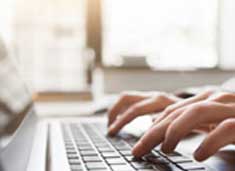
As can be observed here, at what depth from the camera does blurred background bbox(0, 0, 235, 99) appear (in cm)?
216

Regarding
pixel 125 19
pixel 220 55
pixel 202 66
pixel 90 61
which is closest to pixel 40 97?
pixel 90 61

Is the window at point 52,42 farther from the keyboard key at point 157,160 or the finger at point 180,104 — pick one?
the keyboard key at point 157,160

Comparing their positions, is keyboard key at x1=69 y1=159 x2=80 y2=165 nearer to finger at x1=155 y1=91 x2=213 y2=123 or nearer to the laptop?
the laptop

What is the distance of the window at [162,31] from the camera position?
2.26 metres

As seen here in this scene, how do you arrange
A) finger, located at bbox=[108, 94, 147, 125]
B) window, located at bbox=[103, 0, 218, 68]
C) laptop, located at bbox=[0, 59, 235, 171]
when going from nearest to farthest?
laptop, located at bbox=[0, 59, 235, 171] → finger, located at bbox=[108, 94, 147, 125] → window, located at bbox=[103, 0, 218, 68]

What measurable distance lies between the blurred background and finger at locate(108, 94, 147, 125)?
111 centimetres

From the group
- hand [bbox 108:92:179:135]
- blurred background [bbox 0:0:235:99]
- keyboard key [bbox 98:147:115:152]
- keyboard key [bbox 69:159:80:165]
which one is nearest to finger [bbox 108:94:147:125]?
hand [bbox 108:92:179:135]

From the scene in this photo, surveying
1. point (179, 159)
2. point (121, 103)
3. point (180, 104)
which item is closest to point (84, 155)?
point (179, 159)

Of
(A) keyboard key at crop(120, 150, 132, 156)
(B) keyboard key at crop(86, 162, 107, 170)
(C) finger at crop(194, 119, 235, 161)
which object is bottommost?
(A) keyboard key at crop(120, 150, 132, 156)

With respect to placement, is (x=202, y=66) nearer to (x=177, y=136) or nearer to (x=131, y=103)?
(x=131, y=103)

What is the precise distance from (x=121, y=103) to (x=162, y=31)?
137 cm

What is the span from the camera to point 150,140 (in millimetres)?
574

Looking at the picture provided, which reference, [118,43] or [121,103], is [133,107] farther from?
[118,43]

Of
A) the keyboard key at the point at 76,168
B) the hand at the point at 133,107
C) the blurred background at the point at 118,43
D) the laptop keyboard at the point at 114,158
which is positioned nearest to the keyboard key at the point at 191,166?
the laptop keyboard at the point at 114,158
